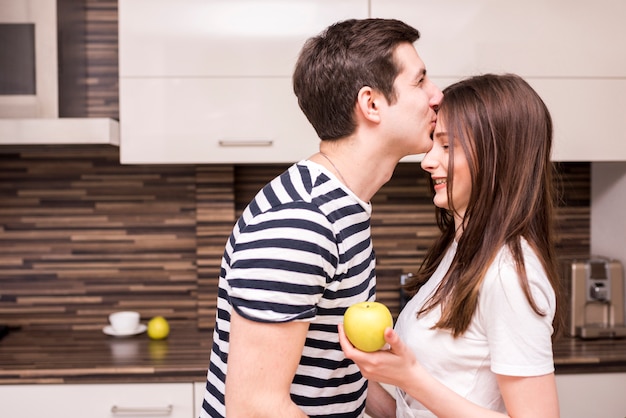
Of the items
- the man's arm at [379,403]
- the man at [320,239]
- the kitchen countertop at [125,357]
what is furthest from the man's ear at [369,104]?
the kitchen countertop at [125,357]

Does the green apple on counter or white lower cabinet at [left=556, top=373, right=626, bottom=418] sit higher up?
the green apple on counter

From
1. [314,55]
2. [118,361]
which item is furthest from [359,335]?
[118,361]

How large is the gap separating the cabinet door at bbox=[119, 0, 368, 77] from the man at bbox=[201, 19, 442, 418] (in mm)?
915

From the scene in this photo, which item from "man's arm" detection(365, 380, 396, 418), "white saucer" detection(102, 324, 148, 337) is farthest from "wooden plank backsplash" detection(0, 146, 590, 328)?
"man's arm" detection(365, 380, 396, 418)

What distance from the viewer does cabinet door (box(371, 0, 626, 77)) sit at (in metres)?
2.00

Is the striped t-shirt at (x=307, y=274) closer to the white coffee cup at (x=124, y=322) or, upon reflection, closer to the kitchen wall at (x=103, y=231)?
the white coffee cup at (x=124, y=322)

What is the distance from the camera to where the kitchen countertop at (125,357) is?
1824 mm

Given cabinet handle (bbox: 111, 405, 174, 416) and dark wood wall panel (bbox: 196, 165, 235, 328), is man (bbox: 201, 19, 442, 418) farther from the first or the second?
dark wood wall panel (bbox: 196, 165, 235, 328)

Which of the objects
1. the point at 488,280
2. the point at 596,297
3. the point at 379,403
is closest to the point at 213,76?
the point at 379,403

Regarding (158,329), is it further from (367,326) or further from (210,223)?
(367,326)

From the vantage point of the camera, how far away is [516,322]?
3.14 feet

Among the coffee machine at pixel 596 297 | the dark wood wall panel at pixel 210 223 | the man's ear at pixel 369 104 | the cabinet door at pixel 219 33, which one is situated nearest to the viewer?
the man's ear at pixel 369 104

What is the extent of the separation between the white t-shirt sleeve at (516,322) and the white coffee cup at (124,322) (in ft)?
4.99

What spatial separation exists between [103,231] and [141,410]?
2.60 ft
